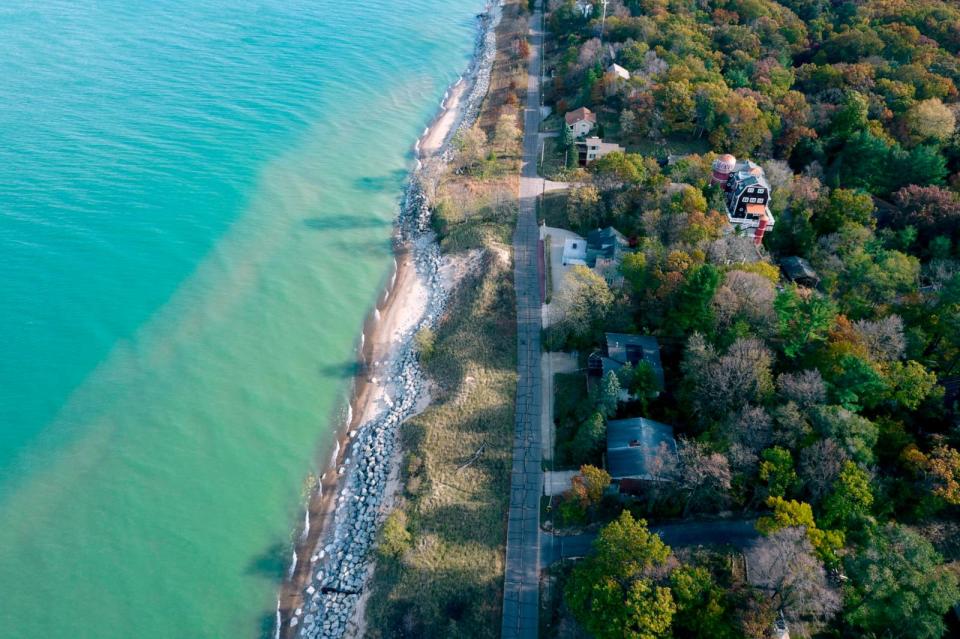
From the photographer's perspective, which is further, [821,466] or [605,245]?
[605,245]

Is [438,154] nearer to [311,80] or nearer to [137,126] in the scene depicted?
[311,80]

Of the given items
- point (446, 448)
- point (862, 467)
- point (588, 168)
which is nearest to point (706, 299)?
point (862, 467)

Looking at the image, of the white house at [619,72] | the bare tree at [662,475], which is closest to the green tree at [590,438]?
the bare tree at [662,475]

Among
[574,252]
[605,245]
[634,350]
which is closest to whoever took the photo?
[634,350]

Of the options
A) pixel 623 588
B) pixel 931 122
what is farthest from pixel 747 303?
pixel 931 122

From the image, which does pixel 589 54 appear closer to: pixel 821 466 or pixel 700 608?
pixel 821 466

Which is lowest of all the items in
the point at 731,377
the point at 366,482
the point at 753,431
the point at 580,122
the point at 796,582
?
the point at 366,482

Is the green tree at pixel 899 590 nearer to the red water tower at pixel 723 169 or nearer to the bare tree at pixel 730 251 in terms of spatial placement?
the bare tree at pixel 730 251
